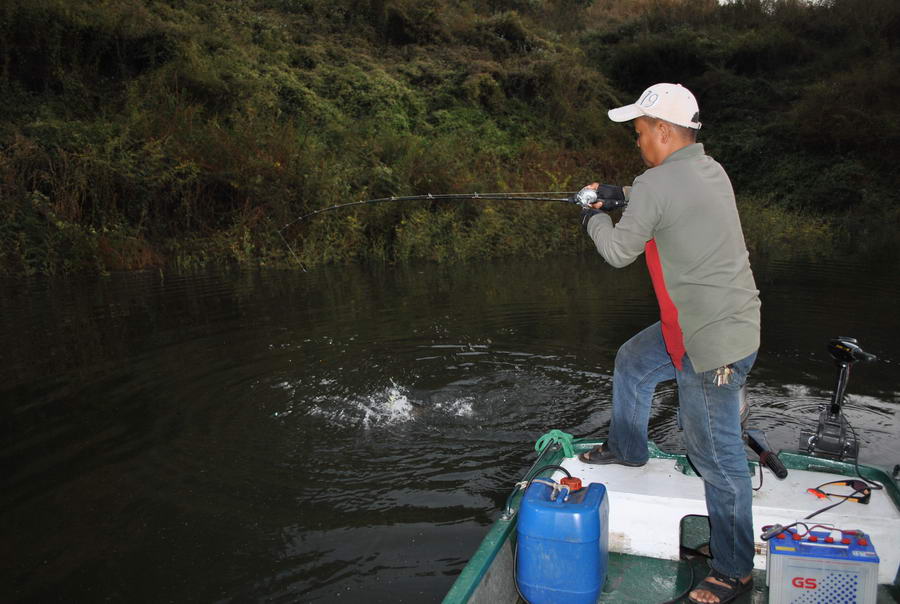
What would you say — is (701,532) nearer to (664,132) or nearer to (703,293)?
(703,293)

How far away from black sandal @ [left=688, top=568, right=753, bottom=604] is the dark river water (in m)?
1.26

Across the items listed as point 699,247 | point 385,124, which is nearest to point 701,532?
point 699,247

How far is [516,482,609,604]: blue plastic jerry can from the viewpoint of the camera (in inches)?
108

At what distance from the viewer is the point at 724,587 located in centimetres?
284

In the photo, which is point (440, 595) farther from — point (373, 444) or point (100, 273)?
point (100, 273)

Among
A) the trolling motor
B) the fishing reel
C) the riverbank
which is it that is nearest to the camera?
the fishing reel

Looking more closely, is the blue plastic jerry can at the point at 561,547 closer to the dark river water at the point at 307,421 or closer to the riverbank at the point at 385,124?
the dark river water at the point at 307,421

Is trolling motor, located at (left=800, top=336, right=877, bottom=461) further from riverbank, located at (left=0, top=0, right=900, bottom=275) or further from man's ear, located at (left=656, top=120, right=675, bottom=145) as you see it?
riverbank, located at (left=0, top=0, right=900, bottom=275)

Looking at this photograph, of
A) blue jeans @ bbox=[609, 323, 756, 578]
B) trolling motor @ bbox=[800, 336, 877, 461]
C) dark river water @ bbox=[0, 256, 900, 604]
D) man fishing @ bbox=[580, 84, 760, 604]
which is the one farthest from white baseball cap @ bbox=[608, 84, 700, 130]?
dark river water @ bbox=[0, 256, 900, 604]

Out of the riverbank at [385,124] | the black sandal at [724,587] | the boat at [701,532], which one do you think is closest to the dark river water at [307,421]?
the boat at [701,532]

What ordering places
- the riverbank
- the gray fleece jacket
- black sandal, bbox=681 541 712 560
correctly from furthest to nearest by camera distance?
the riverbank
black sandal, bbox=681 541 712 560
the gray fleece jacket

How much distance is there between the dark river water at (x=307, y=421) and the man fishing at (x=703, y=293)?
1.44 metres

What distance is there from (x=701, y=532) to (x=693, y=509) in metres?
0.16

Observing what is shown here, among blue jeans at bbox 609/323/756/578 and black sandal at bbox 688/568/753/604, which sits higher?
blue jeans at bbox 609/323/756/578
